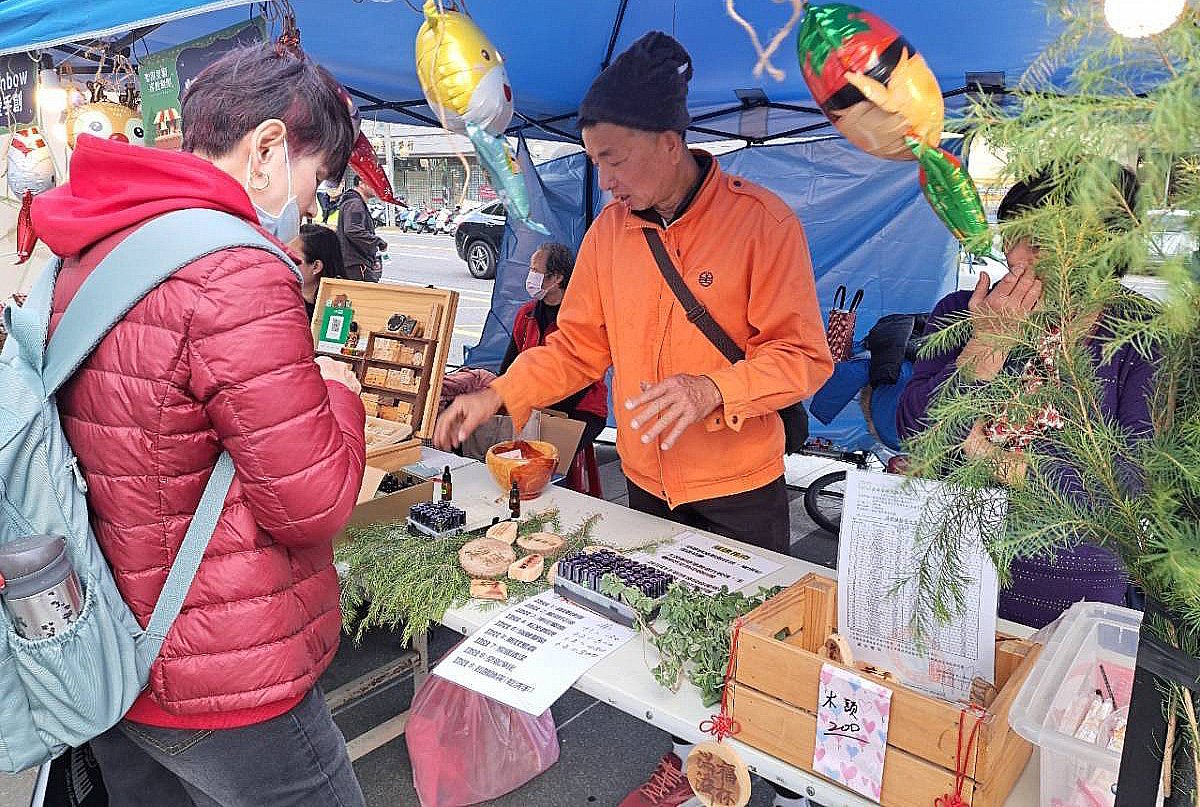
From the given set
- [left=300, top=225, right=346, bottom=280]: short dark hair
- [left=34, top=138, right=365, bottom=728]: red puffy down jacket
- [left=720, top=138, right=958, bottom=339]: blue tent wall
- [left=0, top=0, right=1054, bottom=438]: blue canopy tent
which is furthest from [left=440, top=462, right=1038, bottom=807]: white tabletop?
[left=720, top=138, right=958, bottom=339]: blue tent wall

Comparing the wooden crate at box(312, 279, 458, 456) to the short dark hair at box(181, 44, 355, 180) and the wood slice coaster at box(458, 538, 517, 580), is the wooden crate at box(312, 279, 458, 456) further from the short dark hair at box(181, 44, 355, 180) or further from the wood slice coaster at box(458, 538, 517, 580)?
the short dark hair at box(181, 44, 355, 180)

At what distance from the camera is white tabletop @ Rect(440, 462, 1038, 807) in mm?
1177

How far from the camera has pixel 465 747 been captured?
2355mm

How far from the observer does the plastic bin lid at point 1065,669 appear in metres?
0.95

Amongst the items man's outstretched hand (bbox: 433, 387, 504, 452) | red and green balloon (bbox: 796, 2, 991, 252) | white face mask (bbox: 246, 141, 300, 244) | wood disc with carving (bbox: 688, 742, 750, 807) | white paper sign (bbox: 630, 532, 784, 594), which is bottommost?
wood disc with carving (bbox: 688, 742, 750, 807)

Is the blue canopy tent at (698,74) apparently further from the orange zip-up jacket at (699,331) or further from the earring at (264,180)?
the orange zip-up jacket at (699,331)


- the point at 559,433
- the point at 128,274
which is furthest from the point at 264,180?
the point at 559,433

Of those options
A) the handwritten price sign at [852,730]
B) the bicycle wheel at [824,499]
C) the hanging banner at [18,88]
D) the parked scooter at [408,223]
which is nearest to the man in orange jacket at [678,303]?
the handwritten price sign at [852,730]

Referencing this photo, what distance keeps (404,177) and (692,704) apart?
5.48 metres

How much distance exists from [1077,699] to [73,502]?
4.57 feet

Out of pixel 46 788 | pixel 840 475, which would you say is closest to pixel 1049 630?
pixel 46 788

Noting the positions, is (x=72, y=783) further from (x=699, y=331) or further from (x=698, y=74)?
(x=698, y=74)

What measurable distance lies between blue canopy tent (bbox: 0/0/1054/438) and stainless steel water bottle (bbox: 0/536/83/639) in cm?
139

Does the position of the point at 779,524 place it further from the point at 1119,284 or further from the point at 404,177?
the point at 404,177
